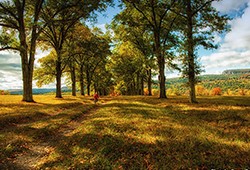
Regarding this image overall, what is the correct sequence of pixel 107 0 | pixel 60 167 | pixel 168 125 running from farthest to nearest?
pixel 107 0 → pixel 168 125 → pixel 60 167

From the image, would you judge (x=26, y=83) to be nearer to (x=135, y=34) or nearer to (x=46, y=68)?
(x=46, y=68)

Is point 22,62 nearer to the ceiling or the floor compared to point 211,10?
nearer to the floor

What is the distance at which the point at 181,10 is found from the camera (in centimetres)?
2567

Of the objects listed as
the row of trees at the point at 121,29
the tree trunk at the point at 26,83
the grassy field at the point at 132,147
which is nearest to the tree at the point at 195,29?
the row of trees at the point at 121,29

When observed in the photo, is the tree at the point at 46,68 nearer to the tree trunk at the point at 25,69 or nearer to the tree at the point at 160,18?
the tree trunk at the point at 25,69

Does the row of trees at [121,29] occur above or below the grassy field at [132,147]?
above

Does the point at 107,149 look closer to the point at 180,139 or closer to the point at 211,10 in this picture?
the point at 180,139

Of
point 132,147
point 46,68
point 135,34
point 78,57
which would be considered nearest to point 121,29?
point 135,34

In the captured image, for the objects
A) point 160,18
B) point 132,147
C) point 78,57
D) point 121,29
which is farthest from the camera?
point 78,57

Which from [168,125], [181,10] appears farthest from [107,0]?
[168,125]

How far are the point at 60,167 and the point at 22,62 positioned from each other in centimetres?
2434

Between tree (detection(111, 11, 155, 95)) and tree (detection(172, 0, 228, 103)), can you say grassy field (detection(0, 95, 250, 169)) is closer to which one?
tree (detection(172, 0, 228, 103))

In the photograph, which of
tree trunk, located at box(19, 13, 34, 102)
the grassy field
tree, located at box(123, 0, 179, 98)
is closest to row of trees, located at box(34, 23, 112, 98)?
tree trunk, located at box(19, 13, 34, 102)

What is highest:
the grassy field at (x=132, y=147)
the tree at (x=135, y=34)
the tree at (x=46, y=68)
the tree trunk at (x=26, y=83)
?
the tree at (x=135, y=34)
